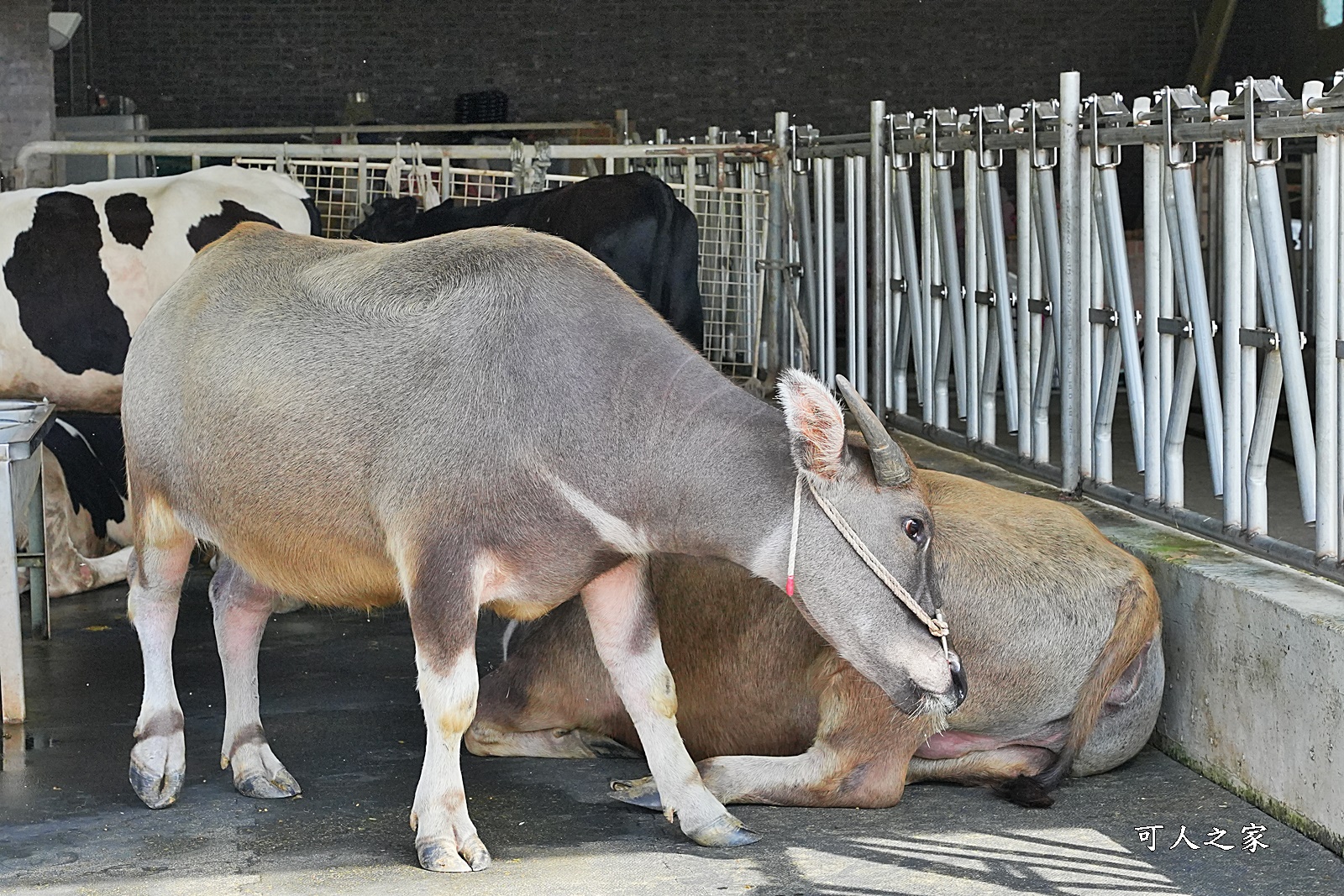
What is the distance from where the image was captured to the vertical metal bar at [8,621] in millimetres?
4793

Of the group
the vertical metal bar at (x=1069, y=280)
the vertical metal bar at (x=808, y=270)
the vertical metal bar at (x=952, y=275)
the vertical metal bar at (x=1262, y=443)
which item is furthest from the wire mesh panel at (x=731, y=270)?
the vertical metal bar at (x=1262, y=443)

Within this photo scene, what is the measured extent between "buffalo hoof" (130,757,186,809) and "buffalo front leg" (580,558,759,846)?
1.18 m

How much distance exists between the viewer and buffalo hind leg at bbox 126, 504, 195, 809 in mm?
4137

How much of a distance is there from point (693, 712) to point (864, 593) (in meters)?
1.10

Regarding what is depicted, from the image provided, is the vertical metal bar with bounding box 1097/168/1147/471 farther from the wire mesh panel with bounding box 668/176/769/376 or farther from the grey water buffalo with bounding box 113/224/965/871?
the wire mesh panel with bounding box 668/176/769/376

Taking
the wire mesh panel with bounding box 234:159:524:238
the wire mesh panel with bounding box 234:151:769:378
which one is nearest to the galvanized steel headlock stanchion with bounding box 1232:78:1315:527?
the wire mesh panel with bounding box 234:151:769:378

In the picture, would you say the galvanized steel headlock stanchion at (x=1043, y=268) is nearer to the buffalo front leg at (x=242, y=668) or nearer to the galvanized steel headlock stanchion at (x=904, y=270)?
the galvanized steel headlock stanchion at (x=904, y=270)

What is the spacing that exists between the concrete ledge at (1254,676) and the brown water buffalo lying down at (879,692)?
14cm

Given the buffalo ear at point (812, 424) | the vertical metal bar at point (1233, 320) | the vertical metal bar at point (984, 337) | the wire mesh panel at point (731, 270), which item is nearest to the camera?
the buffalo ear at point (812, 424)

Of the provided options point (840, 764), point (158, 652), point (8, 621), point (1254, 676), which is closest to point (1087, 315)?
point (1254, 676)

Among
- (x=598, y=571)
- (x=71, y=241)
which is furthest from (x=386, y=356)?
(x=71, y=241)

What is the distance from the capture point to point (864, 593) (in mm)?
3471

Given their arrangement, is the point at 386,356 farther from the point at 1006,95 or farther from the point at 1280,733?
the point at 1006,95

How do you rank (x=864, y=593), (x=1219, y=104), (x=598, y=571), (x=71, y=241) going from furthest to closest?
(x=71, y=241) → (x=1219, y=104) → (x=598, y=571) → (x=864, y=593)
